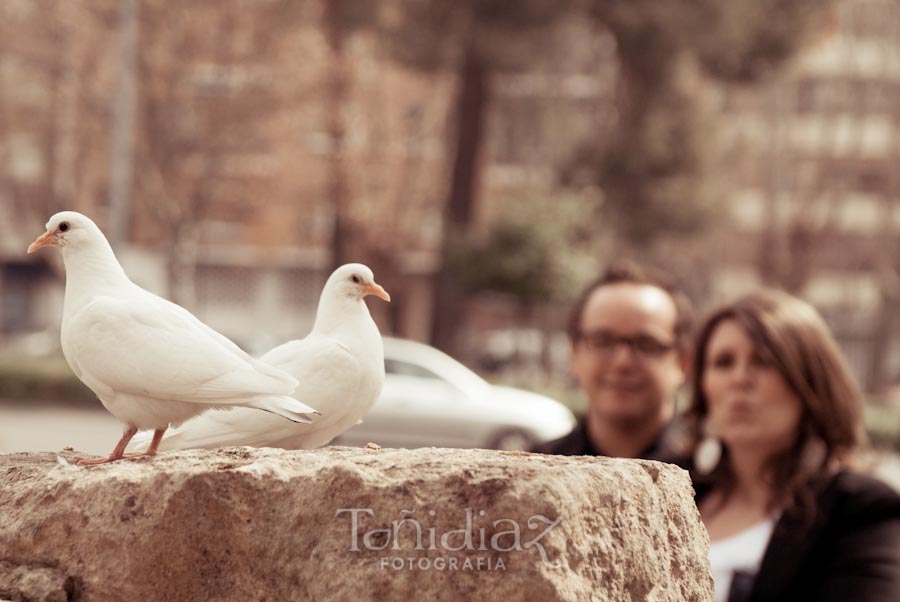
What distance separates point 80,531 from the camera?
222 centimetres

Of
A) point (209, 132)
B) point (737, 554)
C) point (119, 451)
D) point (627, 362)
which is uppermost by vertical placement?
point (119, 451)

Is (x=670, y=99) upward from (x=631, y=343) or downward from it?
downward

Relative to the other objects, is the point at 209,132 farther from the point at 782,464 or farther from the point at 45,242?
the point at 45,242

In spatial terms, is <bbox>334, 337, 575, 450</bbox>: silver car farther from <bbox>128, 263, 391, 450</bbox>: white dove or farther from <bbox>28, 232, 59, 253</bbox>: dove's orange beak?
<bbox>28, 232, 59, 253</bbox>: dove's orange beak

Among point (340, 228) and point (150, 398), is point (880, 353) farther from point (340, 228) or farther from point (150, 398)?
point (150, 398)

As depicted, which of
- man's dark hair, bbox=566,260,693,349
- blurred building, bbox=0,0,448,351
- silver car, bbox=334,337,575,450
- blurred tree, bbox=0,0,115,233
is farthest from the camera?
blurred tree, bbox=0,0,115,233

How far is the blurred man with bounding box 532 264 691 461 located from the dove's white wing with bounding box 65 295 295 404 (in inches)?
107

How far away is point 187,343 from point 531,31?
21869mm

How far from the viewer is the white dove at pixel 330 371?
2.14 m

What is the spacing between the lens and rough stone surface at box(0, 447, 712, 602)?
2.10 meters

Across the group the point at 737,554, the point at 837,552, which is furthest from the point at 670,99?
the point at 837,552

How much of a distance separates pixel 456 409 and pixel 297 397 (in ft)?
38.5

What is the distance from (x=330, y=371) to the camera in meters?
2.14

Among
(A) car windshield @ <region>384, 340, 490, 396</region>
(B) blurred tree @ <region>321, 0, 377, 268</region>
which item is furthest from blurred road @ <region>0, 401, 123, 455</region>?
(B) blurred tree @ <region>321, 0, 377, 268</region>
